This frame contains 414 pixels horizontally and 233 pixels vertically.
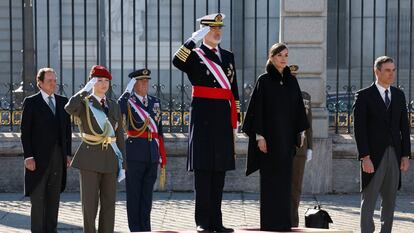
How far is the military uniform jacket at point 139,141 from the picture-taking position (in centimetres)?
1002

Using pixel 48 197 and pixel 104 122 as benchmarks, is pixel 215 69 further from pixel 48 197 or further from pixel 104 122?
pixel 48 197

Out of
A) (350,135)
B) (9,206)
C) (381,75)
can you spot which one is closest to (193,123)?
(381,75)

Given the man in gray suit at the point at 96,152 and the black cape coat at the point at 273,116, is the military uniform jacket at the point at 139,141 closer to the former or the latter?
the man in gray suit at the point at 96,152

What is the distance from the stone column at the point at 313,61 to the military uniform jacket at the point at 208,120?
5.13 metres

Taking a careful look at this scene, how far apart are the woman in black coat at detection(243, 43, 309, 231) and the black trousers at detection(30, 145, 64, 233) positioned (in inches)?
77.7

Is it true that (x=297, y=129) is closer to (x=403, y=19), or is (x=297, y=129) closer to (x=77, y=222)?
(x=77, y=222)

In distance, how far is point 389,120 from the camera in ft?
29.3

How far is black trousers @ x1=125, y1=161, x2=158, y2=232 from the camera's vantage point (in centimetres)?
991

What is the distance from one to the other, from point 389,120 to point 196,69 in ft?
6.36

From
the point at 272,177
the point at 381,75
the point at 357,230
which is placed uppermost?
the point at 381,75

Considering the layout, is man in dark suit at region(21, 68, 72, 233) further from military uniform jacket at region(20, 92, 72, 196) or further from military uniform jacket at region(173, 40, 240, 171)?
military uniform jacket at region(173, 40, 240, 171)

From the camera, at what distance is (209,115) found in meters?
8.11

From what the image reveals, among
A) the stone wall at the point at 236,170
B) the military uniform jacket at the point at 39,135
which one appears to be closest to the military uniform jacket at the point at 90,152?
the military uniform jacket at the point at 39,135

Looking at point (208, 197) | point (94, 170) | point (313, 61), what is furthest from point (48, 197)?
point (313, 61)
